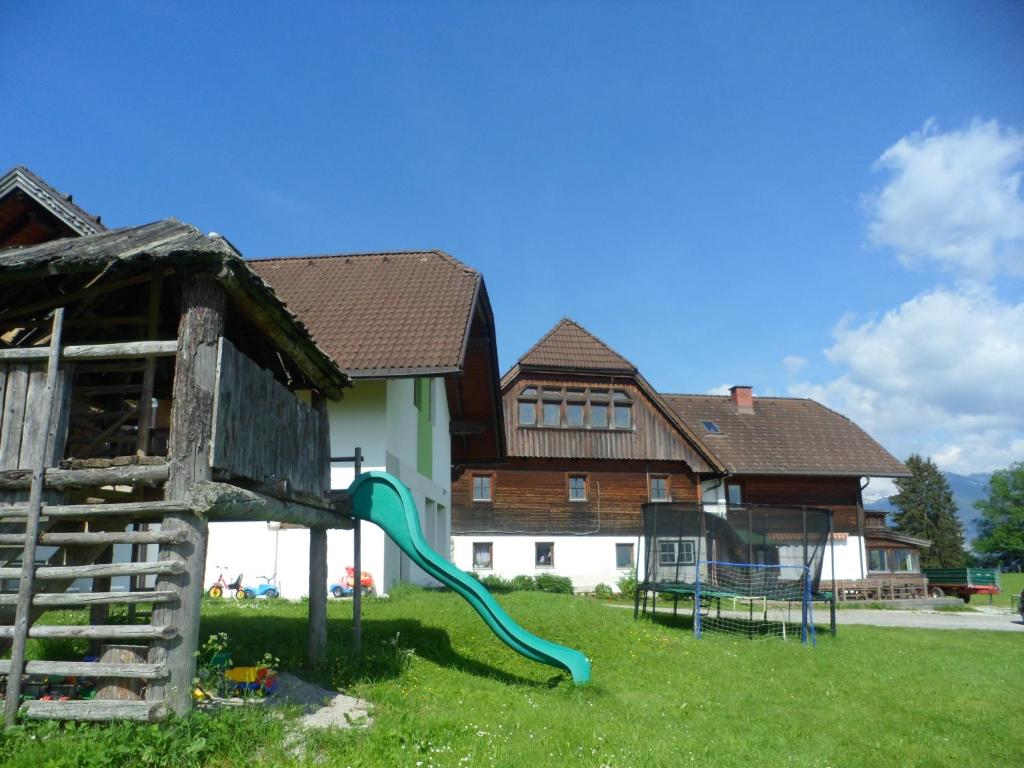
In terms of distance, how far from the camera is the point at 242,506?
6844mm

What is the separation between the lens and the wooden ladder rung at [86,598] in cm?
611

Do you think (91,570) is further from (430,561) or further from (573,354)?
(573,354)

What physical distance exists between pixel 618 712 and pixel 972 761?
10.8 ft

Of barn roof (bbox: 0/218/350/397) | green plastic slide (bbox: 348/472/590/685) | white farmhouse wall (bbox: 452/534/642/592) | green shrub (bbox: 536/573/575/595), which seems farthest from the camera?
white farmhouse wall (bbox: 452/534/642/592)

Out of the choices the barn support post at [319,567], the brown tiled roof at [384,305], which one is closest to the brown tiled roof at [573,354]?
the brown tiled roof at [384,305]

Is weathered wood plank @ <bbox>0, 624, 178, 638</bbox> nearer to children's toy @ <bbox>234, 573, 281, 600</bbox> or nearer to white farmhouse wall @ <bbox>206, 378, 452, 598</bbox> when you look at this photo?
white farmhouse wall @ <bbox>206, 378, 452, 598</bbox>

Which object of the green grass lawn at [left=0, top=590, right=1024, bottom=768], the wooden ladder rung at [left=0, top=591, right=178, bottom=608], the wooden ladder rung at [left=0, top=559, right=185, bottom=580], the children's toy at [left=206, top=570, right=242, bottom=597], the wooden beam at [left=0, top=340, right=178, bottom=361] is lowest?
the green grass lawn at [left=0, top=590, right=1024, bottom=768]

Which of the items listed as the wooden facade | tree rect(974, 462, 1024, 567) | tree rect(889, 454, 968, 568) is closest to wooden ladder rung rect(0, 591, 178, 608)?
the wooden facade

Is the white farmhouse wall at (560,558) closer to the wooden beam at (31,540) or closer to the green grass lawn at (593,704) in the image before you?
the green grass lawn at (593,704)

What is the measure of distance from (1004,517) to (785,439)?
58.9 metres

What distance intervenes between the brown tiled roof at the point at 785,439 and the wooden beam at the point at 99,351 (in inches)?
1150

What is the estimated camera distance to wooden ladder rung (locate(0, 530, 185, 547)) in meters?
6.26

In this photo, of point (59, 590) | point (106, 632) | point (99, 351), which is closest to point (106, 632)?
point (106, 632)

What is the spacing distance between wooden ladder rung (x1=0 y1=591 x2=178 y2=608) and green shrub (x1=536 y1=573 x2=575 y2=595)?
879 inches
